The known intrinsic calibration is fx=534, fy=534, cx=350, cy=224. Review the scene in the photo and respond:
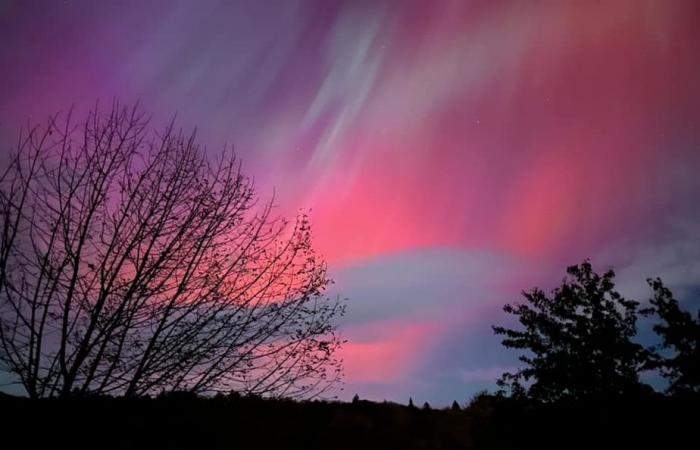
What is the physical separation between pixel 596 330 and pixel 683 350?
11.4ft

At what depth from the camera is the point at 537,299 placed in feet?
61.8

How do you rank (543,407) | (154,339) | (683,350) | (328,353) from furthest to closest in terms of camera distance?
(683,350), (328,353), (154,339), (543,407)

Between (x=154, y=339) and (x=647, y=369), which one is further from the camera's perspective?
(x=647, y=369)

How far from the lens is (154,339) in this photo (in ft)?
29.9

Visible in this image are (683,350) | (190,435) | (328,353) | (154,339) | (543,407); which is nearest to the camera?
(190,435)

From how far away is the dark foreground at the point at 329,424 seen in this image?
5430 millimetres

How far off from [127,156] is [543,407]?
7887 millimetres

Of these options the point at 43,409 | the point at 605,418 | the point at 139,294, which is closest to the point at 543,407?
the point at 605,418

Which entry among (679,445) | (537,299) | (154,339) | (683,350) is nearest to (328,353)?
(154,339)

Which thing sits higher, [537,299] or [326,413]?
[537,299]

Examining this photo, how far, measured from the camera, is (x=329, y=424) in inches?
228

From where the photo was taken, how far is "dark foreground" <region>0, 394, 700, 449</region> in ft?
17.8

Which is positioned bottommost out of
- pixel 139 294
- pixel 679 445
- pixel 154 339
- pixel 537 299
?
pixel 679 445

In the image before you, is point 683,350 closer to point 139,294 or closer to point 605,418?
point 605,418
